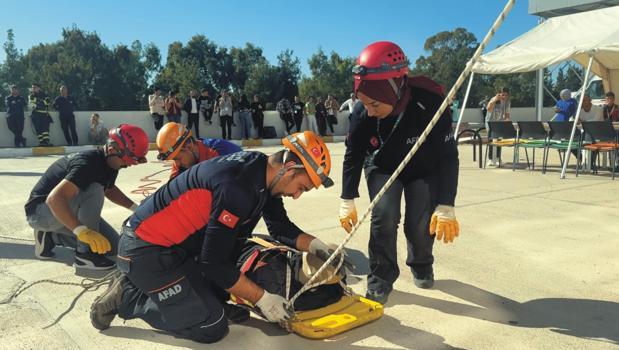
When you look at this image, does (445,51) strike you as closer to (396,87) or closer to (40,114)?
(40,114)

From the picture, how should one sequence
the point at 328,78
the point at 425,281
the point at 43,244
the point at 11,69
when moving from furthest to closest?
the point at 328,78 < the point at 11,69 < the point at 43,244 < the point at 425,281

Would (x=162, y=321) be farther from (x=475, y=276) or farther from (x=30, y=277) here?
(x=475, y=276)

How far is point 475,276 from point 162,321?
224 cm

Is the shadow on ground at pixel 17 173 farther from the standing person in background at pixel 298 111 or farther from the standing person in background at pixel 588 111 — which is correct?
the standing person in background at pixel 298 111

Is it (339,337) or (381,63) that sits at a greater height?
(381,63)

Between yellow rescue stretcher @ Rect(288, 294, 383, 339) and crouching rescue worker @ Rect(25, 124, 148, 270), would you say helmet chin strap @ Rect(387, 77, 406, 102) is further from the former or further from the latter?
crouching rescue worker @ Rect(25, 124, 148, 270)

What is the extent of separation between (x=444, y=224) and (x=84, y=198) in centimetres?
286

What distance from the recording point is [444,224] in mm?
3049

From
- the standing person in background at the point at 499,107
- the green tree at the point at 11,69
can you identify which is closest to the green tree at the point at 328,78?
the green tree at the point at 11,69

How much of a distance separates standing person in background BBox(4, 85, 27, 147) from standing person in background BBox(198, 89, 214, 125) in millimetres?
5374

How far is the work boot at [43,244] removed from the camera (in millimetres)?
4172

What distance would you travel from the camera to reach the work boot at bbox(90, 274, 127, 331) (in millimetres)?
2814

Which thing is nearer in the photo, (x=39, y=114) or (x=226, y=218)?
(x=226, y=218)

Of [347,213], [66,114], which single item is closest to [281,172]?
[347,213]
